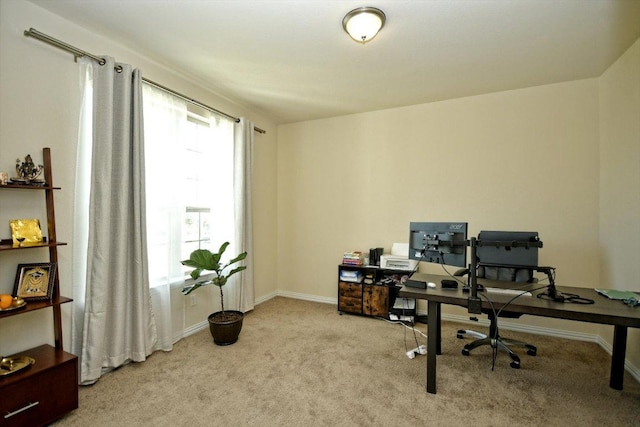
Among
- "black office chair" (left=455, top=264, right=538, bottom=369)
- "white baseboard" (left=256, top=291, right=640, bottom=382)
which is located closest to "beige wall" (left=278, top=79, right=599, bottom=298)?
"white baseboard" (left=256, top=291, right=640, bottom=382)

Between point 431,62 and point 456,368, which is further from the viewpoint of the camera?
point 431,62

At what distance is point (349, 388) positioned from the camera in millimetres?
2146

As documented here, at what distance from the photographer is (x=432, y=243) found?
7.35 feet

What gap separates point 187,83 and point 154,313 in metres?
2.30

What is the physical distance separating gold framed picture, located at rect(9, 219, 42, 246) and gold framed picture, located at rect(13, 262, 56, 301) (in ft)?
0.54

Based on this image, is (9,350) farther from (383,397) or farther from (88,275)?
(383,397)

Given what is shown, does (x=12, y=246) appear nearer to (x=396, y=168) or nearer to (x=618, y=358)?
(x=396, y=168)

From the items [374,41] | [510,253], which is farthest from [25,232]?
[510,253]

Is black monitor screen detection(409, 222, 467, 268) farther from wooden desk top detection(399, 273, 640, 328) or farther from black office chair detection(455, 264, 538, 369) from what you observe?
black office chair detection(455, 264, 538, 369)

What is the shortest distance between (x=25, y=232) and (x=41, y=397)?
997 mm

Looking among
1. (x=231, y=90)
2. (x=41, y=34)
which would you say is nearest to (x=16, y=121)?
(x=41, y=34)

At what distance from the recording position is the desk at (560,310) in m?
1.67

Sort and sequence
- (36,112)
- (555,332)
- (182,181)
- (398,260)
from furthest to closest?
(398,260) < (555,332) < (182,181) < (36,112)

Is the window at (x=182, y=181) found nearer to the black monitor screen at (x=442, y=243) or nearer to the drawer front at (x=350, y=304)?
the drawer front at (x=350, y=304)
